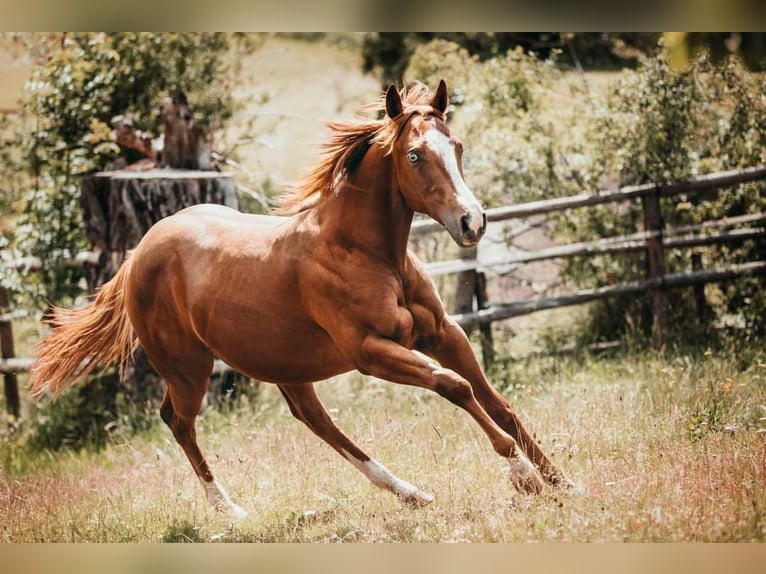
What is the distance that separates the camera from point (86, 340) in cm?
496

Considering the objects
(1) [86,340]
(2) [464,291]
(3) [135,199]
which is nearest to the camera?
(1) [86,340]

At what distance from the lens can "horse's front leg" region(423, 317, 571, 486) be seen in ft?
13.5

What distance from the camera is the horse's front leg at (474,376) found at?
411cm

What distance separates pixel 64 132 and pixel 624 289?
415cm

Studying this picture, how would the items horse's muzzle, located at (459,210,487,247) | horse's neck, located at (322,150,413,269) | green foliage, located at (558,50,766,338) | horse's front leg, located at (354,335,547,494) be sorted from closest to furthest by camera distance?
horse's muzzle, located at (459,210,487,247), horse's front leg, located at (354,335,547,494), horse's neck, located at (322,150,413,269), green foliage, located at (558,50,766,338)

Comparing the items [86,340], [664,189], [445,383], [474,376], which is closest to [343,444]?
[474,376]

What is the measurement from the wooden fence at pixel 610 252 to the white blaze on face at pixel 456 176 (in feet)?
8.24

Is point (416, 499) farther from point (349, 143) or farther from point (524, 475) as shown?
point (349, 143)

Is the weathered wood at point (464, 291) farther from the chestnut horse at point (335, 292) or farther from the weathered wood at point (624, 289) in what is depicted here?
the chestnut horse at point (335, 292)

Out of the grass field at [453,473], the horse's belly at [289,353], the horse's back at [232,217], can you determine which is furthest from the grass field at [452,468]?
the horse's belly at [289,353]

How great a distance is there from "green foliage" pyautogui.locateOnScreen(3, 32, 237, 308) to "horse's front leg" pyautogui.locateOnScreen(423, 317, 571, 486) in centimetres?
360

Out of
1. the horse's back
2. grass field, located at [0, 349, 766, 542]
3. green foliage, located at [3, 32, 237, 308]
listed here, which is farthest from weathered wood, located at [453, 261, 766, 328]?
green foliage, located at [3, 32, 237, 308]

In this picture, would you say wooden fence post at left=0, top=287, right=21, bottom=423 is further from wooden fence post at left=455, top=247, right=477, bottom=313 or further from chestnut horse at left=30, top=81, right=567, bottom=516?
wooden fence post at left=455, top=247, right=477, bottom=313
